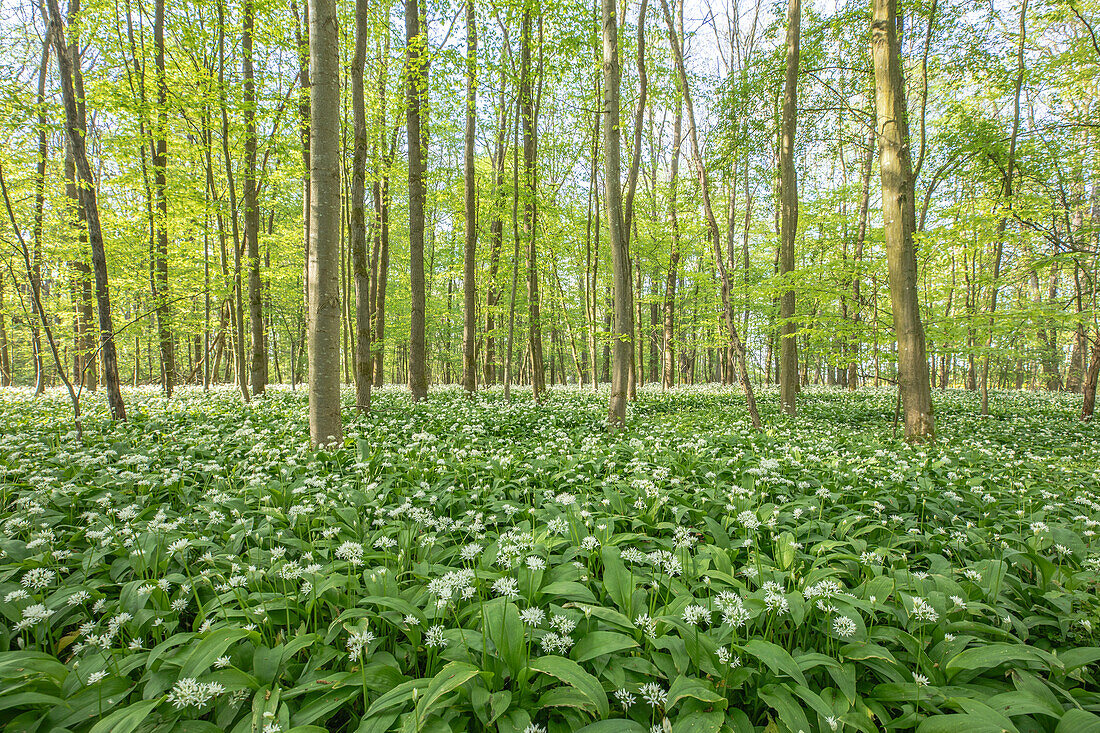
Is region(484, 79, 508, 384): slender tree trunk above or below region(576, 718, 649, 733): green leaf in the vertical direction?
above

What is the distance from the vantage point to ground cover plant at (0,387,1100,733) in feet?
5.21

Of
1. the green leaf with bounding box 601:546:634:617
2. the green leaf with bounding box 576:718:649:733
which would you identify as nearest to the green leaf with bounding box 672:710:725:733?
the green leaf with bounding box 576:718:649:733

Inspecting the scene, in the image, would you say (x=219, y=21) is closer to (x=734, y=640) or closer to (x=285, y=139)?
(x=285, y=139)

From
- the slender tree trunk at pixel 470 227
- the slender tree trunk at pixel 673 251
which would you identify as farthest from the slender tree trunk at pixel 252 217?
the slender tree trunk at pixel 673 251

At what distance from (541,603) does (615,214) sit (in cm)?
668

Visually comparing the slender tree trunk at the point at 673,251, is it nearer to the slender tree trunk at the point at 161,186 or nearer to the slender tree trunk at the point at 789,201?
the slender tree trunk at the point at 789,201

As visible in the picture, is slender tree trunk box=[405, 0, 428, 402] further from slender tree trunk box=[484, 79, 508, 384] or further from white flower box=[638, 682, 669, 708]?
white flower box=[638, 682, 669, 708]

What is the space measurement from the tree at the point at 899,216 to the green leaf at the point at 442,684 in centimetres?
779

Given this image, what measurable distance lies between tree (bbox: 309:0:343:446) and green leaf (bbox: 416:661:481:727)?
4.09 metres

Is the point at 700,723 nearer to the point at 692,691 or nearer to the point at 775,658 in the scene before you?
the point at 692,691

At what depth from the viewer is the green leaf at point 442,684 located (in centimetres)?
141

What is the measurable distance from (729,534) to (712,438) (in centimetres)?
322

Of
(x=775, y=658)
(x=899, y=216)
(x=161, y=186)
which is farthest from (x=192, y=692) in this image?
(x=161, y=186)

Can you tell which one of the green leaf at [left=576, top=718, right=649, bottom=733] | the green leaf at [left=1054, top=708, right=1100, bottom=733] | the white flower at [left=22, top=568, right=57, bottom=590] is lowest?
the green leaf at [left=1054, top=708, right=1100, bottom=733]
